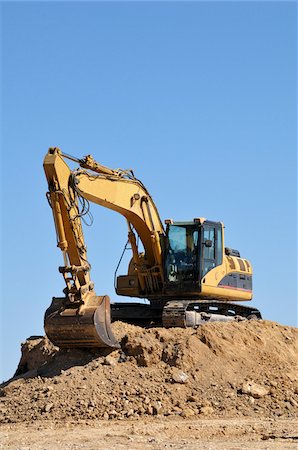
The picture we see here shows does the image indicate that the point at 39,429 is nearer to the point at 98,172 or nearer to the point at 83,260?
the point at 83,260

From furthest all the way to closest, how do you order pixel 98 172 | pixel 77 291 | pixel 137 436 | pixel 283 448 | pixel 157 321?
pixel 157 321 → pixel 98 172 → pixel 77 291 → pixel 137 436 → pixel 283 448

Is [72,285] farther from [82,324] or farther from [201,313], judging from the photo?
[201,313]

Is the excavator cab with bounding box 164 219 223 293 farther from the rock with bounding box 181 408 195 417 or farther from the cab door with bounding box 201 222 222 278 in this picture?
the rock with bounding box 181 408 195 417

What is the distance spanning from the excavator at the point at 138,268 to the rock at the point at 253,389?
2338mm

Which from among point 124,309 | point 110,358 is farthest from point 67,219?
point 124,309

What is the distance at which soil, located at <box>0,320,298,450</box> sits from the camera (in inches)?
571

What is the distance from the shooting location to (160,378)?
1723cm

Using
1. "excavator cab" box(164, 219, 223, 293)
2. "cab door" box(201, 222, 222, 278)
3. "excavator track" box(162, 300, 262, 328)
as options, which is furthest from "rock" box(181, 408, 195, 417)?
"cab door" box(201, 222, 222, 278)

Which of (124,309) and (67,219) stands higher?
(67,219)

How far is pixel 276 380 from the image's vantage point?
717 inches

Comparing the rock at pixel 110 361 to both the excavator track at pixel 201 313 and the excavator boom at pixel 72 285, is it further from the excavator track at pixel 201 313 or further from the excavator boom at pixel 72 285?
the excavator track at pixel 201 313

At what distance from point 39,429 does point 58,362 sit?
3.02m

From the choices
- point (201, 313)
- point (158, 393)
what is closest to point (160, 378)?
point (158, 393)

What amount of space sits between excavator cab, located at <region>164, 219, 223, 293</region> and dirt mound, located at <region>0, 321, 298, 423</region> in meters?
1.52
